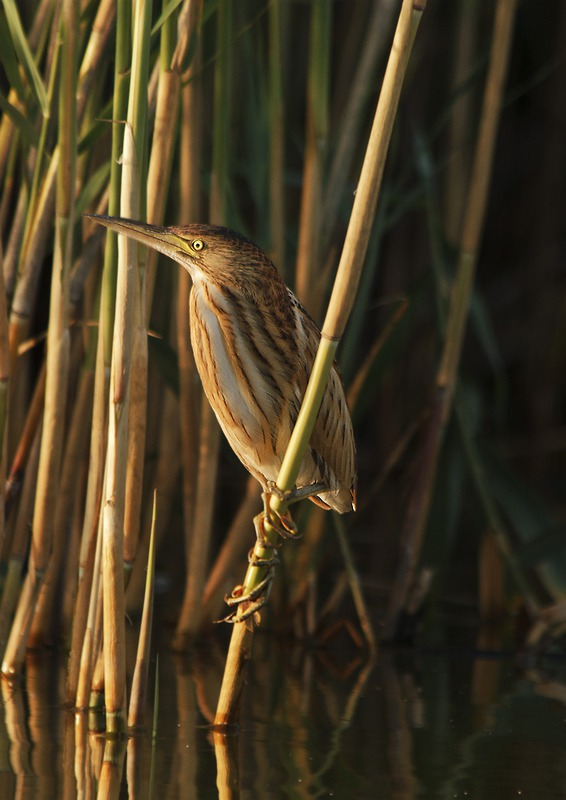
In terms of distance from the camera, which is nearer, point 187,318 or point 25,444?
point 25,444

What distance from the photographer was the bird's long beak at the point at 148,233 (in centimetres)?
186

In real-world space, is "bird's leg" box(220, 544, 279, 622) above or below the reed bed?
below

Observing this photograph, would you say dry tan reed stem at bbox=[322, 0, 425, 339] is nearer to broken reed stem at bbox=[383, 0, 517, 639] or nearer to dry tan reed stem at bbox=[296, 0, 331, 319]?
dry tan reed stem at bbox=[296, 0, 331, 319]

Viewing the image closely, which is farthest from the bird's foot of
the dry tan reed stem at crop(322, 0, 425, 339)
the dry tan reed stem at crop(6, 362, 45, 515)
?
the dry tan reed stem at crop(6, 362, 45, 515)

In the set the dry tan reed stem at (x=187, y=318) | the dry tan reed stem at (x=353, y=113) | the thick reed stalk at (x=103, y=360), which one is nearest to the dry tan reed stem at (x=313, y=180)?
the dry tan reed stem at (x=353, y=113)

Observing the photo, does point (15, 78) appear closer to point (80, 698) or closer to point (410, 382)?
point (80, 698)

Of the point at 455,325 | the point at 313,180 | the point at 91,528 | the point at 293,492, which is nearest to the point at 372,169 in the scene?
the point at 293,492

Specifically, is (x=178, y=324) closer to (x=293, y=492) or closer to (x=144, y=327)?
(x=144, y=327)

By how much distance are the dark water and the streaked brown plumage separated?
0.50 metres

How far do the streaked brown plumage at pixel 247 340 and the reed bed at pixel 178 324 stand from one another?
11cm

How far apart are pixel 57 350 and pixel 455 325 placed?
111 cm

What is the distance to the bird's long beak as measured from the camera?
6.11 feet

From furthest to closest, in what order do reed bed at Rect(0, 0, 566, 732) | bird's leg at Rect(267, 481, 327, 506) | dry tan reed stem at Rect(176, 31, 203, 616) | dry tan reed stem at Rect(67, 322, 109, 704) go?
1. dry tan reed stem at Rect(176, 31, 203, 616)
2. dry tan reed stem at Rect(67, 322, 109, 704)
3. reed bed at Rect(0, 0, 566, 732)
4. bird's leg at Rect(267, 481, 327, 506)

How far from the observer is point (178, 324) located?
9.09ft
